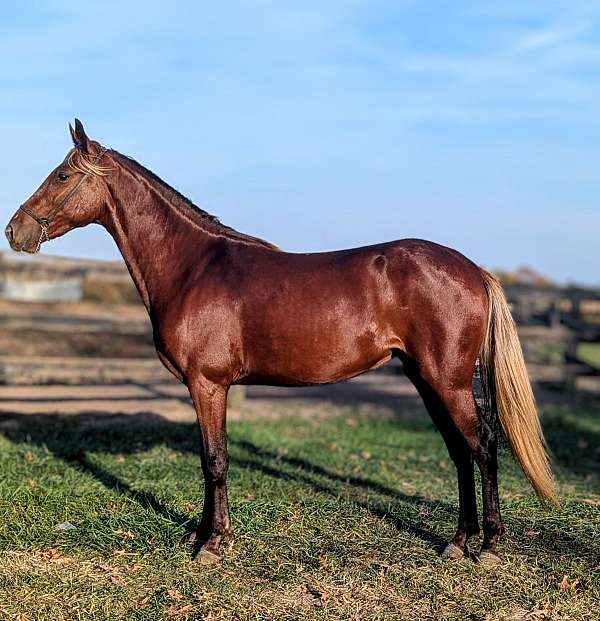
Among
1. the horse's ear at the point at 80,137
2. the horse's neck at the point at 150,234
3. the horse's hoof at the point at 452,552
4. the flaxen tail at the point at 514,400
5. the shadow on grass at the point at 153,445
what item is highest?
the horse's ear at the point at 80,137

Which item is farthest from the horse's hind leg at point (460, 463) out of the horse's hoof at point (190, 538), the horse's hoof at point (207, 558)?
the horse's hoof at point (190, 538)

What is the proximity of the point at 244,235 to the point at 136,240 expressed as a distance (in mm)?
679

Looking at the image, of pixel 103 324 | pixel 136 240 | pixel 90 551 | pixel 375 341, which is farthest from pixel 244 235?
pixel 103 324

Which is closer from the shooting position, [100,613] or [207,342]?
[100,613]

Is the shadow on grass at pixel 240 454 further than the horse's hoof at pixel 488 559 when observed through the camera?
Yes

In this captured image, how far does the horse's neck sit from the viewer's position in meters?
4.62

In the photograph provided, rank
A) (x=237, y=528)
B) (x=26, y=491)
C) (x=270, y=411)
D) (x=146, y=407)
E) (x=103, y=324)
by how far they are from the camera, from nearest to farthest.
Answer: (x=237, y=528) → (x=26, y=491) → (x=146, y=407) → (x=270, y=411) → (x=103, y=324)

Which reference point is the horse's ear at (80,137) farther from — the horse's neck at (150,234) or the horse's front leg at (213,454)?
the horse's front leg at (213,454)

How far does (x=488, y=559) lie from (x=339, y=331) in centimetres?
150

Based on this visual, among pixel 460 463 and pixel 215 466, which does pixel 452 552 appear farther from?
pixel 215 466

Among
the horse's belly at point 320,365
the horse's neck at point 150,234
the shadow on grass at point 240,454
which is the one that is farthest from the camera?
Result: the shadow on grass at point 240,454

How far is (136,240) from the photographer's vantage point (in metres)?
4.69

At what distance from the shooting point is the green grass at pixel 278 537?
3578 mm

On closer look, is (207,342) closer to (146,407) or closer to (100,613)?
(100,613)
